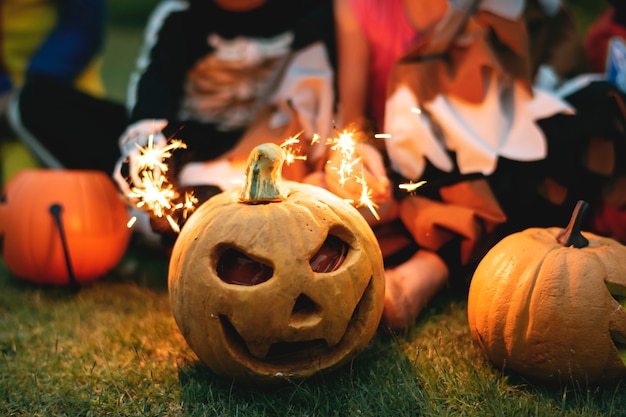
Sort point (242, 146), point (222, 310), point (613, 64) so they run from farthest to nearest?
point (613, 64)
point (242, 146)
point (222, 310)

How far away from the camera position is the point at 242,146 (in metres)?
2.15

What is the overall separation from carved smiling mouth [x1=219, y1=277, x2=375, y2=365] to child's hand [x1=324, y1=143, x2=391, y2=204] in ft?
1.24

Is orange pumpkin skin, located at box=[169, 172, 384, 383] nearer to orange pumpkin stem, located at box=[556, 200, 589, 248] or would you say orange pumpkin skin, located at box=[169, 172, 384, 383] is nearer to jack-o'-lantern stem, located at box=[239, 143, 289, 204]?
jack-o'-lantern stem, located at box=[239, 143, 289, 204]

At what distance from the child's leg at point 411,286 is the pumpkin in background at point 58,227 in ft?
3.44

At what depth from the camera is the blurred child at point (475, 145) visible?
1808 millimetres

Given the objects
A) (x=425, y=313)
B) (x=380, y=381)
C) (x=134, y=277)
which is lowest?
(x=134, y=277)

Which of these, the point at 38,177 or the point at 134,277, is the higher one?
the point at 38,177

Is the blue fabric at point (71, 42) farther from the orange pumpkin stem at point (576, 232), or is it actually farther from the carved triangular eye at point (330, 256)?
the orange pumpkin stem at point (576, 232)

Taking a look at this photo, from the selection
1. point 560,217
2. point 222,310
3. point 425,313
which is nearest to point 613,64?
point 560,217

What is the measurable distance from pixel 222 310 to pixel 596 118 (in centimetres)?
127

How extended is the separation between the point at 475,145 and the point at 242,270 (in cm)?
84

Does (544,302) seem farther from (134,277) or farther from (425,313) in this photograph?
(134,277)

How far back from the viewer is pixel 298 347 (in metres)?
1.39

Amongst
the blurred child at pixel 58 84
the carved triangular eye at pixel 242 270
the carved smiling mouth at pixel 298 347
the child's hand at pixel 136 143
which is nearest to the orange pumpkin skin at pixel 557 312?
the carved smiling mouth at pixel 298 347
